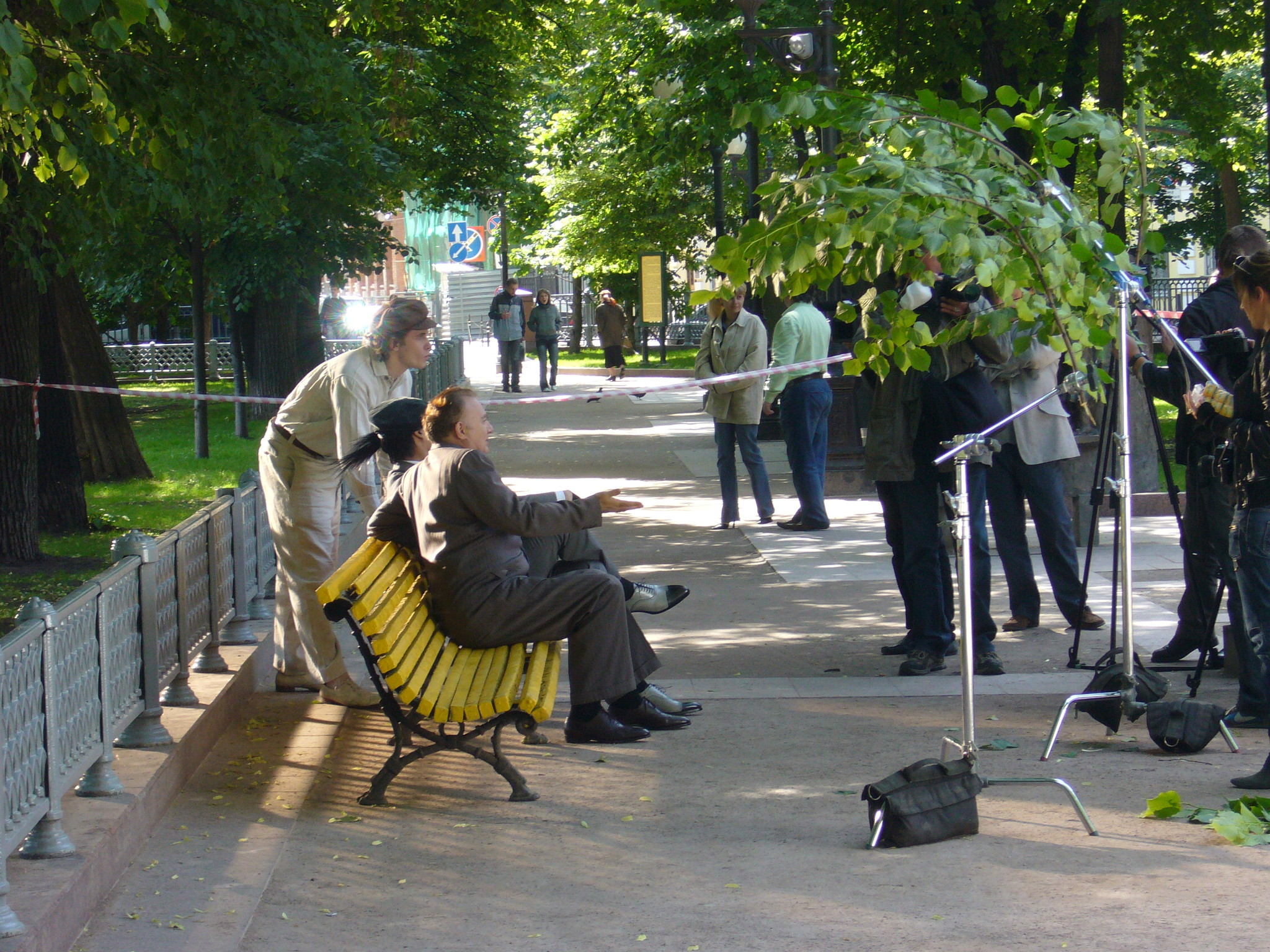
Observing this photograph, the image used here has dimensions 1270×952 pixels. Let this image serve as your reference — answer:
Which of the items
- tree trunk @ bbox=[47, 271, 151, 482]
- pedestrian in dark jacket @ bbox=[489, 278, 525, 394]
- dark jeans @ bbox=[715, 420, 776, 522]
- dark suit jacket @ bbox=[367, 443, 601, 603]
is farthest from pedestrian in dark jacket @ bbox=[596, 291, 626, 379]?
dark suit jacket @ bbox=[367, 443, 601, 603]

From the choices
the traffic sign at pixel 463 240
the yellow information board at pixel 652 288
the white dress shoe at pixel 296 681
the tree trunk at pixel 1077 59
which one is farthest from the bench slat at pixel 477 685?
the traffic sign at pixel 463 240

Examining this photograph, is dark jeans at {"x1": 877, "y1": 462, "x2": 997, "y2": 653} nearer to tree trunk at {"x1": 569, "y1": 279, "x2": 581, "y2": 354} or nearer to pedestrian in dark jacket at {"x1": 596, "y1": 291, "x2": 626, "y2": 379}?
pedestrian in dark jacket at {"x1": 596, "y1": 291, "x2": 626, "y2": 379}

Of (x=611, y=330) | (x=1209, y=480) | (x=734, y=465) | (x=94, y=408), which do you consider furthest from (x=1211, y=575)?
(x=611, y=330)

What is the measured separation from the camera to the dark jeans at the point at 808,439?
37.4ft

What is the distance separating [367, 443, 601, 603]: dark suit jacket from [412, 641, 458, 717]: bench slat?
0.66 ft

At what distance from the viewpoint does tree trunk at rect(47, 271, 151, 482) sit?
14.4m

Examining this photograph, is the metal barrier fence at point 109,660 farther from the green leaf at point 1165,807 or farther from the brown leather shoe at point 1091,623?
the brown leather shoe at point 1091,623

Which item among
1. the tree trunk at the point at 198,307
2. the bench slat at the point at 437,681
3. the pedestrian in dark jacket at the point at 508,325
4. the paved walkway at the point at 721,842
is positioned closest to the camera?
the paved walkway at the point at 721,842

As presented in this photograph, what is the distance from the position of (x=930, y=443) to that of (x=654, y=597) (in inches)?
60.9

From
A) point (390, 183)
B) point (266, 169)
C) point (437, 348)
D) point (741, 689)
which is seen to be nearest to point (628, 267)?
point (437, 348)

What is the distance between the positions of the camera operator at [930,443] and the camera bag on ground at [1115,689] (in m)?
1.14

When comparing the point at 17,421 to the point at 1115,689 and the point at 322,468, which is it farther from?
the point at 1115,689

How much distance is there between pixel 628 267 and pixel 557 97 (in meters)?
4.79

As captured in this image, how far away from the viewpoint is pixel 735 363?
11766mm
